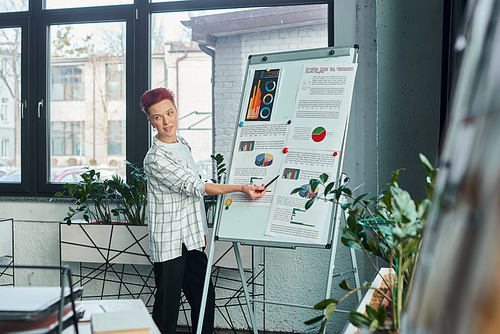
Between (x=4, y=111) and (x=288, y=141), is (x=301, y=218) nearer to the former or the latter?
(x=288, y=141)

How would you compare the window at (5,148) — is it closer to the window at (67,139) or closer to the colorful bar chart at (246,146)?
the window at (67,139)

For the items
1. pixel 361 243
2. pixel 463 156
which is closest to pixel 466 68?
pixel 463 156

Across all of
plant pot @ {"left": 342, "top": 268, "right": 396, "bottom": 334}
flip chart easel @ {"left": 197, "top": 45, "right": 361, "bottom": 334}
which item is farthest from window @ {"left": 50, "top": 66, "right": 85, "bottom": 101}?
plant pot @ {"left": 342, "top": 268, "right": 396, "bottom": 334}

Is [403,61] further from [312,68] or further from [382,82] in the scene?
[312,68]

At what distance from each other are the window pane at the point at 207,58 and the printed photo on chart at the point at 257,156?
0.90 meters

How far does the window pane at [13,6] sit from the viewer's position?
10.2ft

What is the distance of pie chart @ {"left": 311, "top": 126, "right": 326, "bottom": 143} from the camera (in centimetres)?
187

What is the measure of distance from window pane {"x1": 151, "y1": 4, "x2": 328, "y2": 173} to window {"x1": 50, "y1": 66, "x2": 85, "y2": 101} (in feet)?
1.88

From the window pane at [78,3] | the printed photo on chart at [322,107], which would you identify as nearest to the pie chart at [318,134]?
the printed photo on chart at [322,107]

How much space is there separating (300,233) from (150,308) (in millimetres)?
1550

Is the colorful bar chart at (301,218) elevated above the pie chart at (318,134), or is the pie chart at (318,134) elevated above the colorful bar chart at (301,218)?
the pie chart at (318,134)

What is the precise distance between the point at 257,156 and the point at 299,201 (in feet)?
1.04

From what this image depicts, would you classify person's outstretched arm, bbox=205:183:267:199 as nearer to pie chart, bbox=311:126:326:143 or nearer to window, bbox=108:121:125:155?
pie chart, bbox=311:126:326:143

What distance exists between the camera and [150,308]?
112 inches
